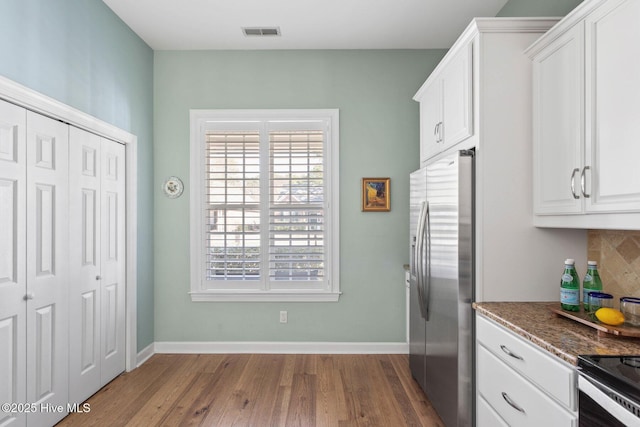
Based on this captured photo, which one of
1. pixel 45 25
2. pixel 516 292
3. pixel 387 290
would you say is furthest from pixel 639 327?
pixel 45 25

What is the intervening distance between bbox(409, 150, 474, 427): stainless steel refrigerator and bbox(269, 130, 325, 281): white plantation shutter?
121 centimetres

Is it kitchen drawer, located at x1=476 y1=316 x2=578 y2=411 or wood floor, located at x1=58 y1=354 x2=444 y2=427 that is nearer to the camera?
kitchen drawer, located at x1=476 y1=316 x2=578 y2=411

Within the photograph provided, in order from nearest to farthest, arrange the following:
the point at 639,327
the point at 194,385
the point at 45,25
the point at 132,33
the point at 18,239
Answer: the point at 639,327 → the point at 18,239 → the point at 45,25 → the point at 194,385 → the point at 132,33

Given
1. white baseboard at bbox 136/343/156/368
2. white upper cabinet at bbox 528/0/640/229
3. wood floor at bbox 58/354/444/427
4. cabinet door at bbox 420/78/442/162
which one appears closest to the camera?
white upper cabinet at bbox 528/0/640/229

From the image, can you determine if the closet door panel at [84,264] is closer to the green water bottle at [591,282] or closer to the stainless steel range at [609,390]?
the stainless steel range at [609,390]

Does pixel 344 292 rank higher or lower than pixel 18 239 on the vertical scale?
lower

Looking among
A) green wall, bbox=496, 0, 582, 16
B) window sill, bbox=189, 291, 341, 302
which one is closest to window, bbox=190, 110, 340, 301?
window sill, bbox=189, 291, 341, 302

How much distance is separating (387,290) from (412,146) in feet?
4.70

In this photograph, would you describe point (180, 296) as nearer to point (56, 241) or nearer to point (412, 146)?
point (56, 241)

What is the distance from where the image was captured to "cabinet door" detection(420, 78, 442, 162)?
9.51 feet

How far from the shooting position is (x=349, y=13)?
3215mm

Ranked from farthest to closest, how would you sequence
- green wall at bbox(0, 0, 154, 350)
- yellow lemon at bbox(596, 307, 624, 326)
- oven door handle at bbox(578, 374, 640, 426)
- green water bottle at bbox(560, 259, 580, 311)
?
green wall at bbox(0, 0, 154, 350), green water bottle at bbox(560, 259, 580, 311), yellow lemon at bbox(596, 307, 624, 326), oven door handle at bbox(578, 374, 640, 426)

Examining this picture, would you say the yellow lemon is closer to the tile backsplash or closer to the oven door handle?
the tile backsplash

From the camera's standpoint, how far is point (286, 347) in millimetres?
3885
